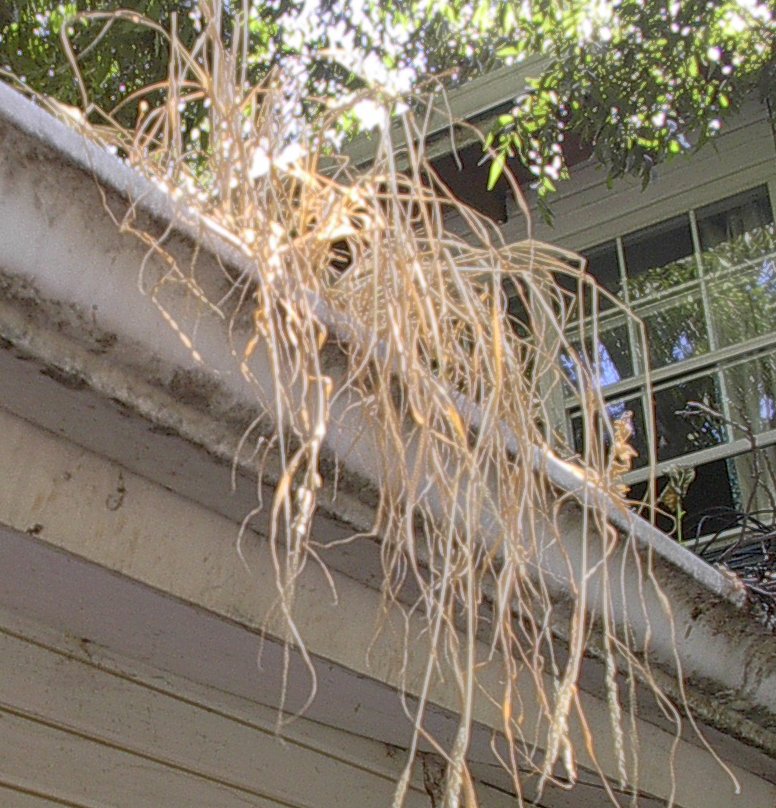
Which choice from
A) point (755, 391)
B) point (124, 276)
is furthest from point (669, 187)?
point (124, 276)

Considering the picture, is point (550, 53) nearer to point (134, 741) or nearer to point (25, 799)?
point (134, 741)

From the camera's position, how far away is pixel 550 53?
14.1 ft

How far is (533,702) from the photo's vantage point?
5.48ft

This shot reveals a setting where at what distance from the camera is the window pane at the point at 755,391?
423cm

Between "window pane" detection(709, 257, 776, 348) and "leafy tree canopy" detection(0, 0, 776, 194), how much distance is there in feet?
1.75

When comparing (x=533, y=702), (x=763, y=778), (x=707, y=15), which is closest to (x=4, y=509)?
(x=533, y=702)

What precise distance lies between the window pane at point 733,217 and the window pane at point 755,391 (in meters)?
0.55

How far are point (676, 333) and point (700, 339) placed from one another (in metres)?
0.10

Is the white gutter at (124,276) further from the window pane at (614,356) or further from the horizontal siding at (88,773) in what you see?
the window pane at (614,356)

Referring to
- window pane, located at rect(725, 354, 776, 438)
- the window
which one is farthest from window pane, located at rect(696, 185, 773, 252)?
window pane, located at rect(725, 354, 776, 438)

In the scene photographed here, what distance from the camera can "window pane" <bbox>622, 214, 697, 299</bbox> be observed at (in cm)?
467

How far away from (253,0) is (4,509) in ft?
9.78

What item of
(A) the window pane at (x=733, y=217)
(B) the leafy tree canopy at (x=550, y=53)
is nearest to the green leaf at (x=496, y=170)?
(B) the leafy tree canopy at (x=550, y=53)

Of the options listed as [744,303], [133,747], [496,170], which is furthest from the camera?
[744,303]
